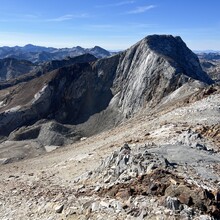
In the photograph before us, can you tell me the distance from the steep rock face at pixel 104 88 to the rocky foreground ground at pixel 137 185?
139 ft

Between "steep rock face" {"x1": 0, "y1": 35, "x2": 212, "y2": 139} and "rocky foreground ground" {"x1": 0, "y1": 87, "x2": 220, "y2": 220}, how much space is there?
42461 mm

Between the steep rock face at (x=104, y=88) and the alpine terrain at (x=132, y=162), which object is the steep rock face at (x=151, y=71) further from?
the alpine terrain at (x=132, y=162)

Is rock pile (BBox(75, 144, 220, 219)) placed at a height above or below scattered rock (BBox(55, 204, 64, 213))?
above

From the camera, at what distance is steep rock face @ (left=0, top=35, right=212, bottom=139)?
233ft

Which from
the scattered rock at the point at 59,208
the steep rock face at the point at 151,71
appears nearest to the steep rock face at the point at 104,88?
the steep rock face at the point at 151,71

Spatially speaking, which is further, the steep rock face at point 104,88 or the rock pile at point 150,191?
the steep rock face at point 104,88

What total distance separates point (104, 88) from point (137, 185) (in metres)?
67.7

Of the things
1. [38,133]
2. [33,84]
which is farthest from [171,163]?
[33,84]

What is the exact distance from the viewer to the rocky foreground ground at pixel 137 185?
13555 mm

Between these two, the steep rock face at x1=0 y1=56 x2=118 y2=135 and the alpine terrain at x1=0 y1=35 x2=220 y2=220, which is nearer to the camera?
the alpine terrain at x1=0 y1=35 x2=220 y2=220

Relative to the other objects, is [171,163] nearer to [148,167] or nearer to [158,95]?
[148,167]

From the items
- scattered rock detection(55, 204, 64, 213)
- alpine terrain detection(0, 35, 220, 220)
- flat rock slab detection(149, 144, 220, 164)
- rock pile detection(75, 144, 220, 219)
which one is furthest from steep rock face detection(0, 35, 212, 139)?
scattered rock detection(55, 204, 64, 213)

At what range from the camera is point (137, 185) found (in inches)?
617

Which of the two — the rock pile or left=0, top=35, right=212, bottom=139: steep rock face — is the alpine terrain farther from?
left=0, top=35, right=212, bottom=139: steep rock face
